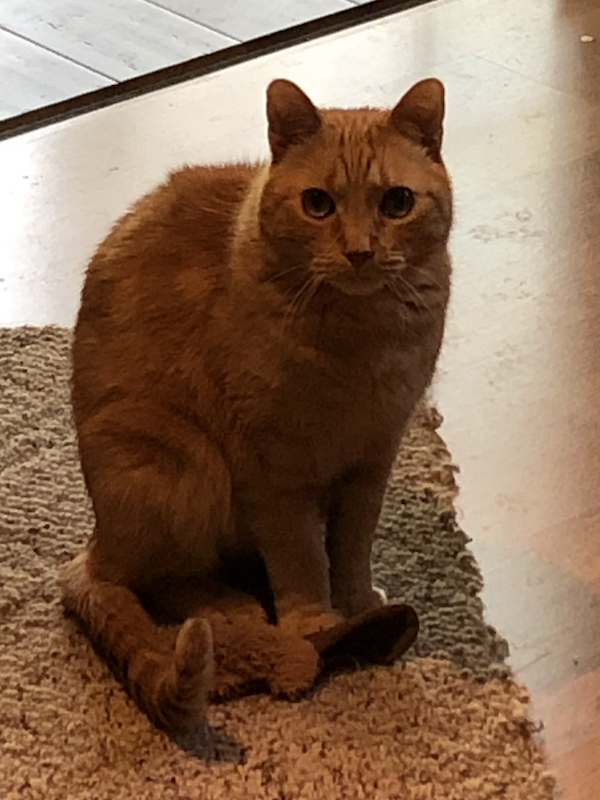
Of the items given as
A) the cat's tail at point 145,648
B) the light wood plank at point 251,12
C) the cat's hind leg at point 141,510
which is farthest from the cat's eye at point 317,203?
the light wood plank at point 251,12

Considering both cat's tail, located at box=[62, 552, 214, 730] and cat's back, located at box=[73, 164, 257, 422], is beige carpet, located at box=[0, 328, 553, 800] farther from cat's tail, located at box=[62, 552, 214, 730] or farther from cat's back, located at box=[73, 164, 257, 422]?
→ cat's back, located at box=[73, 164, 257, 422]

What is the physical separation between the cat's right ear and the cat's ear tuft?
8 centimetres

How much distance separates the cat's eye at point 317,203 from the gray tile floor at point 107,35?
4.88 feet

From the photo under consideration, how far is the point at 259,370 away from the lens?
4.42 feet

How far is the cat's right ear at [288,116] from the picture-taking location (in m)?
1.30

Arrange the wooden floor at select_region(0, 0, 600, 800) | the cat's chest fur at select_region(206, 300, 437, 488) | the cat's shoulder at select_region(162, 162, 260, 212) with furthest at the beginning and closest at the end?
the wooden floor at select_region(0, 0, 600, 800) < the cat's shoulder at select_region(162, 162, 260, 212) < the cat's chest fur at select_region(206, 300, 437, 488)

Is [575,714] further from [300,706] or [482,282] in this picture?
[482,282]

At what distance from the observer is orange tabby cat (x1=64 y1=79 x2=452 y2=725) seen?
1.29 meters

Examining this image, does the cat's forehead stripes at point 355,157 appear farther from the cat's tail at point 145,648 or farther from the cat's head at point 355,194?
the cat's tail at point 145,648

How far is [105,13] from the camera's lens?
3062 millimetres

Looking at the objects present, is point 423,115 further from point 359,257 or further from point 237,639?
point 237,639

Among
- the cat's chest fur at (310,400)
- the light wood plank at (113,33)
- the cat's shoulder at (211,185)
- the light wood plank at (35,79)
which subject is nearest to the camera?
the cat's chest fur at (310,400)

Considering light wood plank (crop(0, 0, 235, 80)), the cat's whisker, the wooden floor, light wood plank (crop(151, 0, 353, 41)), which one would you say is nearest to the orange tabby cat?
the cat's whisker

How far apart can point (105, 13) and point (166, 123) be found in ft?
1.90
